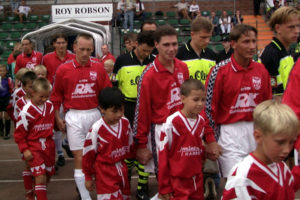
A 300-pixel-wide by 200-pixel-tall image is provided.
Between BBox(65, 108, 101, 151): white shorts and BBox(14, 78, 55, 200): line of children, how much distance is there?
0.80 ft

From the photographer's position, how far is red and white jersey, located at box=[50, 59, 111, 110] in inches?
207

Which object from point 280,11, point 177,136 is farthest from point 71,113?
point 280,11

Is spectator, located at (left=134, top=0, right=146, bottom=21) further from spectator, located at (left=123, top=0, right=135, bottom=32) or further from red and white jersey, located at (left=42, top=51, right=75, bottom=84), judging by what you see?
red and white jersey, located at (left=42, top=51, right=75, bottom=84)

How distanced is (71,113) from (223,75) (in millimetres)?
2157

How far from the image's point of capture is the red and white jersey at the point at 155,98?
4274 millimetres

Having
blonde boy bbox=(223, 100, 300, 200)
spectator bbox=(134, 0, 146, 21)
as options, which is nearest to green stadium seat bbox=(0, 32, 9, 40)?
spectator bbox=(134, 0, 146, 21)

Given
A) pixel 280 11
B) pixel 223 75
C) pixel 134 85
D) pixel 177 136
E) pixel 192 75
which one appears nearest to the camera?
pixel 177 136

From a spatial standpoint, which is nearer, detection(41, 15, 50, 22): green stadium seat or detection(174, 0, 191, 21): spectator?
detection(174, 0, 191, 21): spectator

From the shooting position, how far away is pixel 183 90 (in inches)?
151

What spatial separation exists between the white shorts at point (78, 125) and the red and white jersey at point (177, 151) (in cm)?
172

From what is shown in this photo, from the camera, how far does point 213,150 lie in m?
3.98

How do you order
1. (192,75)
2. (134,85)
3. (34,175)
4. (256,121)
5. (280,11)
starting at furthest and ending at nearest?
1. (134,85)
2. (192,75)
3. (34,175)
4. (280,11)
5. (256,121)

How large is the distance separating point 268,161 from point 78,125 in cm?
314

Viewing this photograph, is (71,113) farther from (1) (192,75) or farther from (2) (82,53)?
(1) (192,75)
